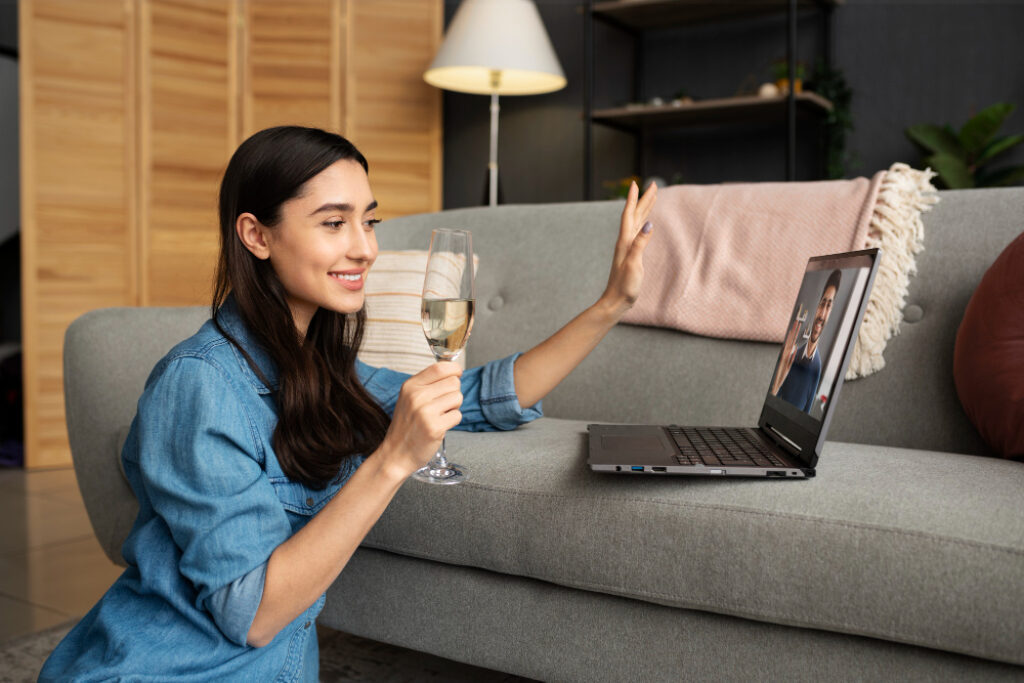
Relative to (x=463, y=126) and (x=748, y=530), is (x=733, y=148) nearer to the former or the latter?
(x=463, y=126)

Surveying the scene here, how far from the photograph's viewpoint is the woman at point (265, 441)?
0.89 meters

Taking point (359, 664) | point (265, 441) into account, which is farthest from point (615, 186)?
point (265, 441)

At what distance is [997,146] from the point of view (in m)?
3.15

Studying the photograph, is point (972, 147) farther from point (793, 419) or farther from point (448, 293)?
point (448, 293)

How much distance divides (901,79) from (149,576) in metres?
3.49

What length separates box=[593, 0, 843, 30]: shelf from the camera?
3623 millimetres

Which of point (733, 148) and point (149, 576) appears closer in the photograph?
point (149, 576)

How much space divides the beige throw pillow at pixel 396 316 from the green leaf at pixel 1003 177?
7.41 feet

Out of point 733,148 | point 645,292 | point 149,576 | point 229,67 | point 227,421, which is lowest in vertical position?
point 149,576

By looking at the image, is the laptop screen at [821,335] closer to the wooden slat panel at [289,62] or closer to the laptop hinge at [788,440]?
the laptop hinge at [788,440]

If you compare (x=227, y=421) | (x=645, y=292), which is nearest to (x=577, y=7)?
(x=645, y=292)

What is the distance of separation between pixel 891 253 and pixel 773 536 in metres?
0.77

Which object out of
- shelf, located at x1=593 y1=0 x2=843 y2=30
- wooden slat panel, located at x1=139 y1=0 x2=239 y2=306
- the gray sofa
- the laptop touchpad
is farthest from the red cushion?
wooden slat panel, located at x1=139 y1=0 x2=239 y2=306

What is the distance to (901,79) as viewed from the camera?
3549 millimetres
